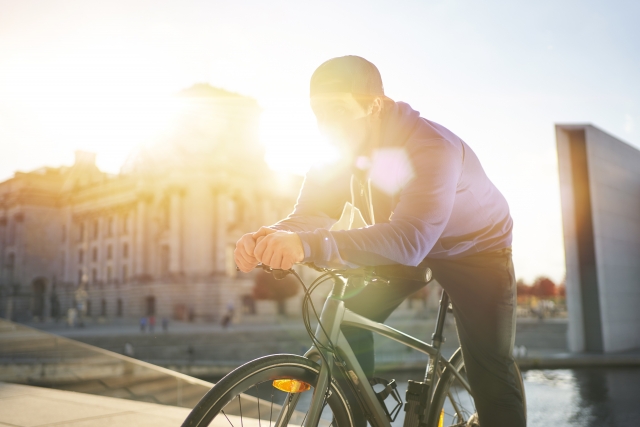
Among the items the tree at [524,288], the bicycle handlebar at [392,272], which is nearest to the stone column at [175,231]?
the bicycle handlebar at [392,272]

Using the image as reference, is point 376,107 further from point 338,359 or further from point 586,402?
point 586,402

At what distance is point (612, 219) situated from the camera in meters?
17.4

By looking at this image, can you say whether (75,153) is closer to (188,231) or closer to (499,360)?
(188,231)

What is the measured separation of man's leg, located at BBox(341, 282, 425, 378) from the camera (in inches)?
75.9

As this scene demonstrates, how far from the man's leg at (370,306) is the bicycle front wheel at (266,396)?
0.74ft

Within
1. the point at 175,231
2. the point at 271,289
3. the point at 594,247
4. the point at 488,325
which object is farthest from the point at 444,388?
the point at 175,231

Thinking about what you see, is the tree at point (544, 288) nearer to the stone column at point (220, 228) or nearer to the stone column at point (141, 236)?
the stone column at point (220, 228)

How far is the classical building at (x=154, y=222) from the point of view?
51.4 metres

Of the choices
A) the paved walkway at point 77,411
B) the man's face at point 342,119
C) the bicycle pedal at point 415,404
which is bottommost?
the paved walkway at point 77,411

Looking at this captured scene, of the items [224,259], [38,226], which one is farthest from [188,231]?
[38,226]

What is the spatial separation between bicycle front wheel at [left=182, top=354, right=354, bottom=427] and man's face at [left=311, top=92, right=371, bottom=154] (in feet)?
2.11

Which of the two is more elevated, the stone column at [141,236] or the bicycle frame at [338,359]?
the stone column at [141,236]

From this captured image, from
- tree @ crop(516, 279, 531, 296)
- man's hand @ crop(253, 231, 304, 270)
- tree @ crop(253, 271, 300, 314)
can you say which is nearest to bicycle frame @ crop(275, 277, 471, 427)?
man's hand @ crop(253, 231, 304, 270)

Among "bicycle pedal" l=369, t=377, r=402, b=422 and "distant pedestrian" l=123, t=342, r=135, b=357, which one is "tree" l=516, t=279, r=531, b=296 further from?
"bicycle pedal" l=369, t=377, r=402, b=422
